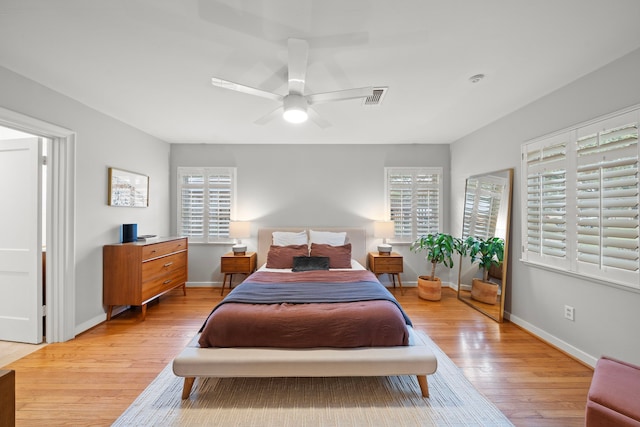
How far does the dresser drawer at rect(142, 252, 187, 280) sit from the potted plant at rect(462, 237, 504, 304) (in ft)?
14.2

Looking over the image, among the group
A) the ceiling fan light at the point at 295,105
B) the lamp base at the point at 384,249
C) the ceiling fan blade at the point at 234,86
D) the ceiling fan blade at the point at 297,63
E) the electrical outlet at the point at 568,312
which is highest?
the ceiling fan blade at the point at 297,63

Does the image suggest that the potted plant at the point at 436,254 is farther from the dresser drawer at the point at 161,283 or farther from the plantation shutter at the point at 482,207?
the dresser drawer at the point at 161,283

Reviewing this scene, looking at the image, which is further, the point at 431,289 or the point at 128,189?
the point at 431,289

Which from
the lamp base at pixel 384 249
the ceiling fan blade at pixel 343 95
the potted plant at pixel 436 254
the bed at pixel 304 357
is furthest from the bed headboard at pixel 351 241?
the ceiling fan blade at pixel 343 95

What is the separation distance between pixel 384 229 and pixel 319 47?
10.0 feet

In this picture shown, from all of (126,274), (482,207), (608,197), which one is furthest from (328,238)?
(608,197)

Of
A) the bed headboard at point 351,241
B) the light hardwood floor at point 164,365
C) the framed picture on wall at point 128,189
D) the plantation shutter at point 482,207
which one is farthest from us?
the bed headboard at point 351,241

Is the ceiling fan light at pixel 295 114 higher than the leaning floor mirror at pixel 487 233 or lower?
higher

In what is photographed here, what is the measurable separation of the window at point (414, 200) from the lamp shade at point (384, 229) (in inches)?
13.3

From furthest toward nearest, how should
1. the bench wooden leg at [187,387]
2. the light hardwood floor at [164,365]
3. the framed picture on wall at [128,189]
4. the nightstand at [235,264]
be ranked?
the nightstand at [235,264] → the framed picture on wall at [128,189] → the bench wooden leg at [187,387] → the light hardwood floor at [164,365]

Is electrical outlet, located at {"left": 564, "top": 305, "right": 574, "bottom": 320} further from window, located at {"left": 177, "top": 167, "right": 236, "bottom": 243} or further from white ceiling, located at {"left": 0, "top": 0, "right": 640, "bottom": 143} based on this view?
window, located at {"left": 177, "top": 167, "right": 236, "bottom": 243}

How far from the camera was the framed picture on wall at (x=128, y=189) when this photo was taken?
336 centimetres

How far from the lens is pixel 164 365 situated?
2361mm

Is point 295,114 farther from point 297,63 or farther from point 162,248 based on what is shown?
point 162,248
